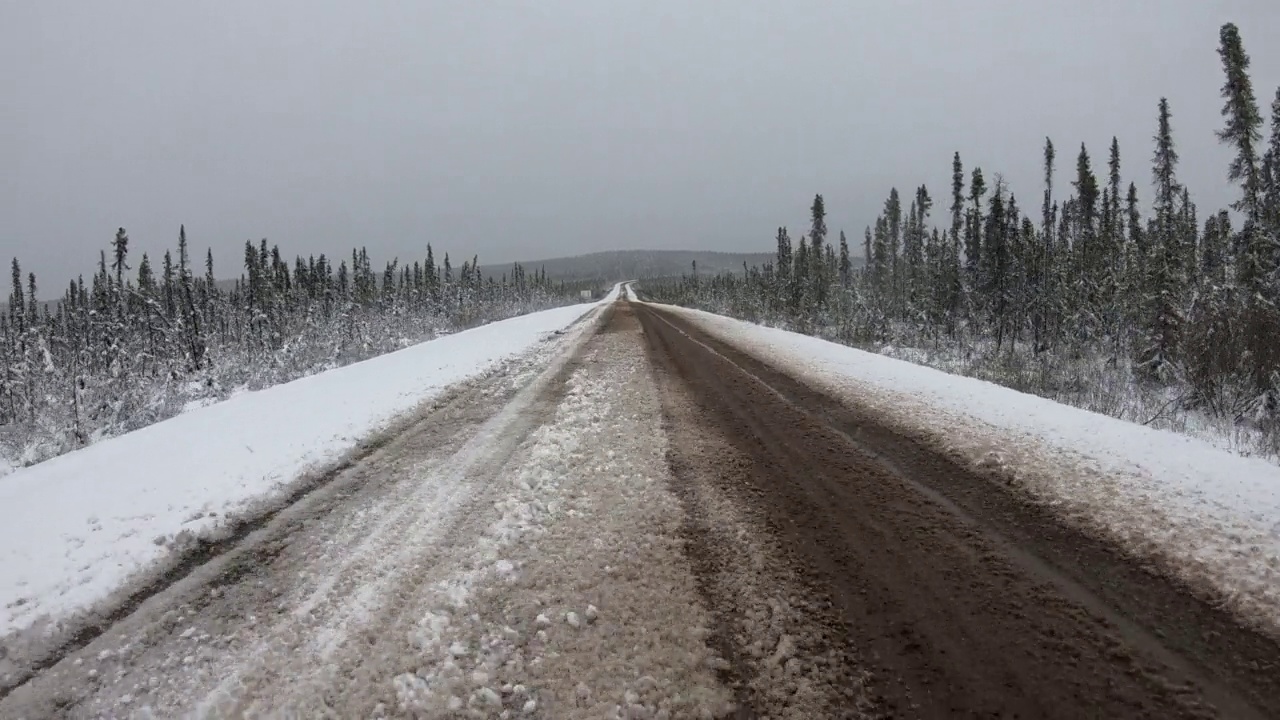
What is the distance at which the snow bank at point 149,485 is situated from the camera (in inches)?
124

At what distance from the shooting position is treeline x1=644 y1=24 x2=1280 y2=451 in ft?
33.8

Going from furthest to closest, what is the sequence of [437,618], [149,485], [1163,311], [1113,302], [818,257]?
1. [818,257]
2. [1113,302]
3. [1163,311]
4. [149,485]
5. [437,618]

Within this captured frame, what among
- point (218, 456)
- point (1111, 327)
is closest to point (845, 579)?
Answer: point (218, 456)

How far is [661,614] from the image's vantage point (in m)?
2.72

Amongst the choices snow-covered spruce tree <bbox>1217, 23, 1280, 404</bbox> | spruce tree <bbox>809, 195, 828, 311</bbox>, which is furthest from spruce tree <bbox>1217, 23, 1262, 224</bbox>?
spruce tree <bbox>809, 195, 828, 311</bbox>

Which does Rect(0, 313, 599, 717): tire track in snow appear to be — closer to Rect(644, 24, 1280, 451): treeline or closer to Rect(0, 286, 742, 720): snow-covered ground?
Rect(0, 286, 742, 720): snow-covered ground

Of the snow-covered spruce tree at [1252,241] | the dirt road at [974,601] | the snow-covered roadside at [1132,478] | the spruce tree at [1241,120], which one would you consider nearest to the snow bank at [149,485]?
the dirt road at [974,601]

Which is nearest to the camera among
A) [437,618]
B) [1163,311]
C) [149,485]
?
[437,618]

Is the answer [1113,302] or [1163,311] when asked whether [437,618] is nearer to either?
[1163,311]

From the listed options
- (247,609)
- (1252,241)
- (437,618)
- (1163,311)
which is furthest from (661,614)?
(1252,241)

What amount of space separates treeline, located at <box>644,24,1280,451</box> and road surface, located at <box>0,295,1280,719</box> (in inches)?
254

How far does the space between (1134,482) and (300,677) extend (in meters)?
5.65

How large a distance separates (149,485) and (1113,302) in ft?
91.5

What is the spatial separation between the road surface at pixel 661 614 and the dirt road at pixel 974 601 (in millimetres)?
13
